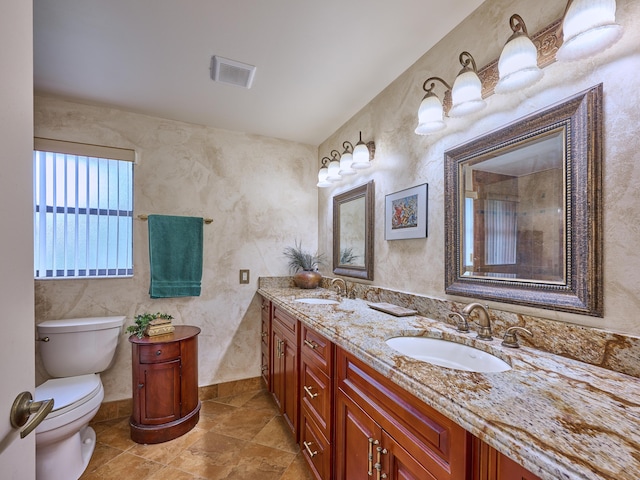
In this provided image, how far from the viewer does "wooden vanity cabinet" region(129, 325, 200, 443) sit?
1876 mm

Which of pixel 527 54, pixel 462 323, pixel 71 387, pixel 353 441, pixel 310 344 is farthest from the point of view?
pixel 71 387

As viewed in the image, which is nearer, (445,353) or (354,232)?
(445,353)

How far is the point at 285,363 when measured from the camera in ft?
6.17

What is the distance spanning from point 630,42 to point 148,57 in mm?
2028

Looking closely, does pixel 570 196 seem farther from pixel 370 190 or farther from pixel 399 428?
pixel 370 190

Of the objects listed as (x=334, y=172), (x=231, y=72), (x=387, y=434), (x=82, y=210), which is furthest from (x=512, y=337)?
(x=82, y=210)

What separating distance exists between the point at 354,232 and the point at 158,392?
67.9 inches

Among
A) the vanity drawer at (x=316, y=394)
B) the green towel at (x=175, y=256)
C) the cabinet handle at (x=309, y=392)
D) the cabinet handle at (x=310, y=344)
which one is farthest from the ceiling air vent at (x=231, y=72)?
the cabinet handle at (x=309, y=392)

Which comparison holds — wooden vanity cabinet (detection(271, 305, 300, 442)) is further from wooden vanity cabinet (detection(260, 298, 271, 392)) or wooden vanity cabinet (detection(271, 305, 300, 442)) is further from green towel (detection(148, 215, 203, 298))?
green towel (detection(148, 215, 203, 298))

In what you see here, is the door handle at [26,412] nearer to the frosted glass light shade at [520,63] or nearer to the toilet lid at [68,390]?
the toilet lid at [68,390]

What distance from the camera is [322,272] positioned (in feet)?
8.96

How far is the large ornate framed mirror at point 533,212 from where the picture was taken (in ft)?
2.90

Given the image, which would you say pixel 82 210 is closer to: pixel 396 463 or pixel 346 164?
pixel 346 164

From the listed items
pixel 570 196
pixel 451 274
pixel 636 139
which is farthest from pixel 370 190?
pixel 636 139
